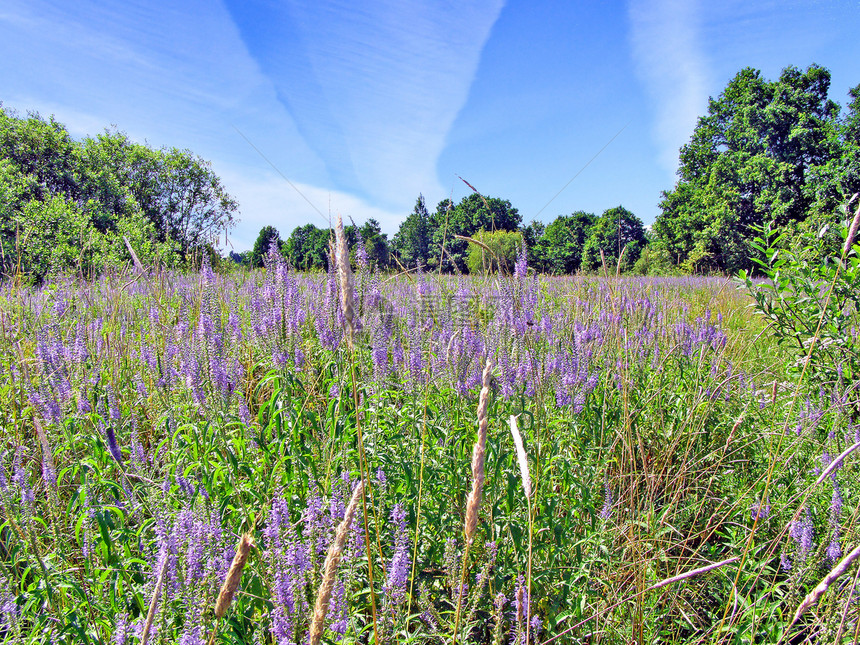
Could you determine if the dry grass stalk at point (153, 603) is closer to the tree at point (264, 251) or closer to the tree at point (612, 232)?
the tree at point (264, 251)

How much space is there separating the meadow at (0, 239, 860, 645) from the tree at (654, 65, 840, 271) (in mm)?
31989

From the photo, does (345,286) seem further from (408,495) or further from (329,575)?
(408,495)

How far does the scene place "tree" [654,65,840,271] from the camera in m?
30.7

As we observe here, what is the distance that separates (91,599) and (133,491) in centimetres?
46

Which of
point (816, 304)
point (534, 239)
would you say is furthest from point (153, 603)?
point (534, 239)

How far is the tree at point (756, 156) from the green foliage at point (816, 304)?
30.6 m

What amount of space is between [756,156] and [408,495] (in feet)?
132

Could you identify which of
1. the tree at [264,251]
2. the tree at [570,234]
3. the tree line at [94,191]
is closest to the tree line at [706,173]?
the tree line at [94,191]

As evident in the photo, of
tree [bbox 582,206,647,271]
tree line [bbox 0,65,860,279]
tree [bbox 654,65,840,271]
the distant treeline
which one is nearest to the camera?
tree line [bbox 0,65,860,279]

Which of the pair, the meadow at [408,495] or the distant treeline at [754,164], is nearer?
the meadow at [408,495]

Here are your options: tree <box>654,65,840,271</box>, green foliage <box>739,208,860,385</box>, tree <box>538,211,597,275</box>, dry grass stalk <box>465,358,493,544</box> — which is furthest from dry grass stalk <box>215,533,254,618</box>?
tree <box>538,211,597,275</box>

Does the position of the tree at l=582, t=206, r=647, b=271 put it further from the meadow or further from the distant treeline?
the meadow

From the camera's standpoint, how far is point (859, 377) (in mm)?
2742

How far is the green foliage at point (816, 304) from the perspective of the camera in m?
2.66
